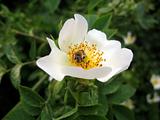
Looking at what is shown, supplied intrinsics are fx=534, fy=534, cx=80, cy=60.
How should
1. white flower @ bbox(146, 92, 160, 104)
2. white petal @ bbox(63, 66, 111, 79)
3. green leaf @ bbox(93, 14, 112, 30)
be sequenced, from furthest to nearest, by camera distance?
white flower @ bbox(146, 92, 160, 104)
green leaf @ bbox(93, 14, 112, 30)
white petal @ bbox(63, 66, 111, 79)

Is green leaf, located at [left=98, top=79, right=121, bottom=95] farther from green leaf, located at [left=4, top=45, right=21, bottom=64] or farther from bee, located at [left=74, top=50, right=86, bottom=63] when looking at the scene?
green leaf, located at [left=4, top=45, right=21, bottom=64]

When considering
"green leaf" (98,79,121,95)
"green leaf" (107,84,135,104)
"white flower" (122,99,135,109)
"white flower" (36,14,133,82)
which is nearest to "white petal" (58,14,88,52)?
"white flower" (36,14,133,82)

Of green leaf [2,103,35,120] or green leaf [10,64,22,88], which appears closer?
green leaf [2,103,35,120]

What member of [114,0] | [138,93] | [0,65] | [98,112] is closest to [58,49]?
[98,112]

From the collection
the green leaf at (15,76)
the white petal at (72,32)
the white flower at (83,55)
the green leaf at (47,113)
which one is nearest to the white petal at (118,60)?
the white flower at (83,55)

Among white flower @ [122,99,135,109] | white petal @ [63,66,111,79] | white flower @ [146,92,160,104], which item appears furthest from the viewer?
white flower @ [146,92,160,104]

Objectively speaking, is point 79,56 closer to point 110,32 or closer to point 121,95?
point 110,32

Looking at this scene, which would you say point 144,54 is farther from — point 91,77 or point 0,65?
point 91,77

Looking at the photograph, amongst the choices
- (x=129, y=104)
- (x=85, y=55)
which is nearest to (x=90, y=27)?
(x=85, y=55)
